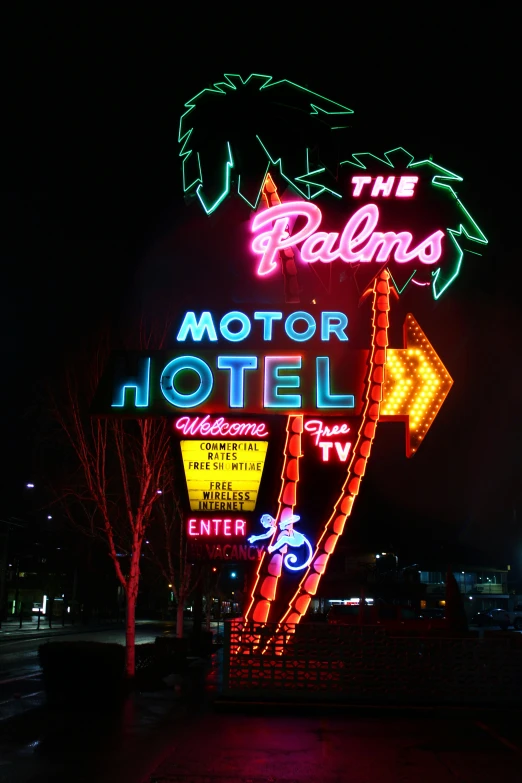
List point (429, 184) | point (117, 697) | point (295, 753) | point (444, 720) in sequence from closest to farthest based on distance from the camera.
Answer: point (295, 753)
point (444, 720)
point (117, 697)
point (429, 184)

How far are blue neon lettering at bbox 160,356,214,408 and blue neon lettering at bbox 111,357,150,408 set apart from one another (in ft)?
1.30

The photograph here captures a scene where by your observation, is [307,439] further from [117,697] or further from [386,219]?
[117,697]

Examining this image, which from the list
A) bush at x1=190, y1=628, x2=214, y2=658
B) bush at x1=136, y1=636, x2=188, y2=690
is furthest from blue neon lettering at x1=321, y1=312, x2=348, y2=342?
bush at x1=190, y1=628, x2=214, y2=658

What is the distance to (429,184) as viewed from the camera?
18.4 meters

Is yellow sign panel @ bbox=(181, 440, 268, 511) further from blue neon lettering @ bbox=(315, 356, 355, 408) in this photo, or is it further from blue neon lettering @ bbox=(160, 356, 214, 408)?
blue neon lettering @ bbox=(315, 356, 355, 408)

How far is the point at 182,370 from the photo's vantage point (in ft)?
57.0

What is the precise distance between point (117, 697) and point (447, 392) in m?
9.69

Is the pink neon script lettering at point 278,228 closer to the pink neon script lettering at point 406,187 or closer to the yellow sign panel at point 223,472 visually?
the pink neon script lettering at point 406,187

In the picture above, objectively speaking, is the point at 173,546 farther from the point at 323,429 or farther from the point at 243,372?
the point at 243,372

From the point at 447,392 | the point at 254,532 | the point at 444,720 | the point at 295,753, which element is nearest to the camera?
the point at 295,753

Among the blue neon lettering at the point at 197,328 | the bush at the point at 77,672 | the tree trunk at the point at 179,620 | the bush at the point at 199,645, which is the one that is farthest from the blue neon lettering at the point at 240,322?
the bush at the point at 199,645

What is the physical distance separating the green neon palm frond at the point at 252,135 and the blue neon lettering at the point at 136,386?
4347 millimetres

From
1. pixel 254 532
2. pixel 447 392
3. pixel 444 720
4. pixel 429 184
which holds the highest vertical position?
pixel 429 184

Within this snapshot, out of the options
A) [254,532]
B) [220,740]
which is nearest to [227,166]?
[254,532]
